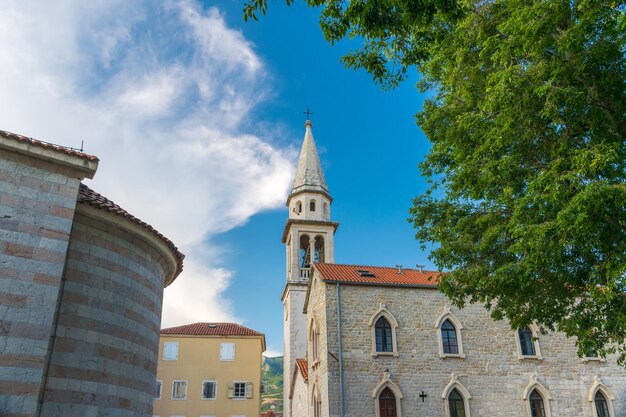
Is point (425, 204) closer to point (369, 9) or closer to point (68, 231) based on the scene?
point (369, 9)

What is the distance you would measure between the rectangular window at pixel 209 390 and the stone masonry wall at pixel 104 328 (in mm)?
22578

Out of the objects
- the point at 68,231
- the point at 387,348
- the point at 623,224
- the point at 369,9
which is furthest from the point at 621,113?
the point at 387,348

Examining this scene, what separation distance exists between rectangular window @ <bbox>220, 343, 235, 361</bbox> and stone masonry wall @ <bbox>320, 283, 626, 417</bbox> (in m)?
13.0

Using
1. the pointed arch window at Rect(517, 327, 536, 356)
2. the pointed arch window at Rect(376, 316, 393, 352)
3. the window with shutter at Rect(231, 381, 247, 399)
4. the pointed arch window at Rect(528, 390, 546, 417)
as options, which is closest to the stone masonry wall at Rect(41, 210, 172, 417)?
the pointed arch window at Rect(376, 316, 393, 352)

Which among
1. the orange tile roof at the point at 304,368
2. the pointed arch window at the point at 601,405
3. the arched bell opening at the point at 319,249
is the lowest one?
the pointed arch window at the point at 601,405

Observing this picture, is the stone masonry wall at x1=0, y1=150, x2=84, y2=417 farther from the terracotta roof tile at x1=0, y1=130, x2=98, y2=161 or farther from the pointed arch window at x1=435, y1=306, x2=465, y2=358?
the pointed arch window at x1=435, y1=306, x2=465, y2=358

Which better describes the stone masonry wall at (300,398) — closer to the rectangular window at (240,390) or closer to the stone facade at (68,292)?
the rectangular window at (240,390)

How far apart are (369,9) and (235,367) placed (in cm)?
2984

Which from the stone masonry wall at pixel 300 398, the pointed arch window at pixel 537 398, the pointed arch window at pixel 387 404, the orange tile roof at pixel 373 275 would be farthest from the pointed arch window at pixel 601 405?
the stone masonry wall at pixel 300 398

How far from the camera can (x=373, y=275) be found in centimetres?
2367

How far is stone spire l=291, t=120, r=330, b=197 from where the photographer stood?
36.4 metres

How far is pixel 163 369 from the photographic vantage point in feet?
106

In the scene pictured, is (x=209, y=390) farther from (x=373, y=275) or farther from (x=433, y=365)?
(x=433, y=365)

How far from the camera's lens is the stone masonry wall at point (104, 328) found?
8.77 metres
